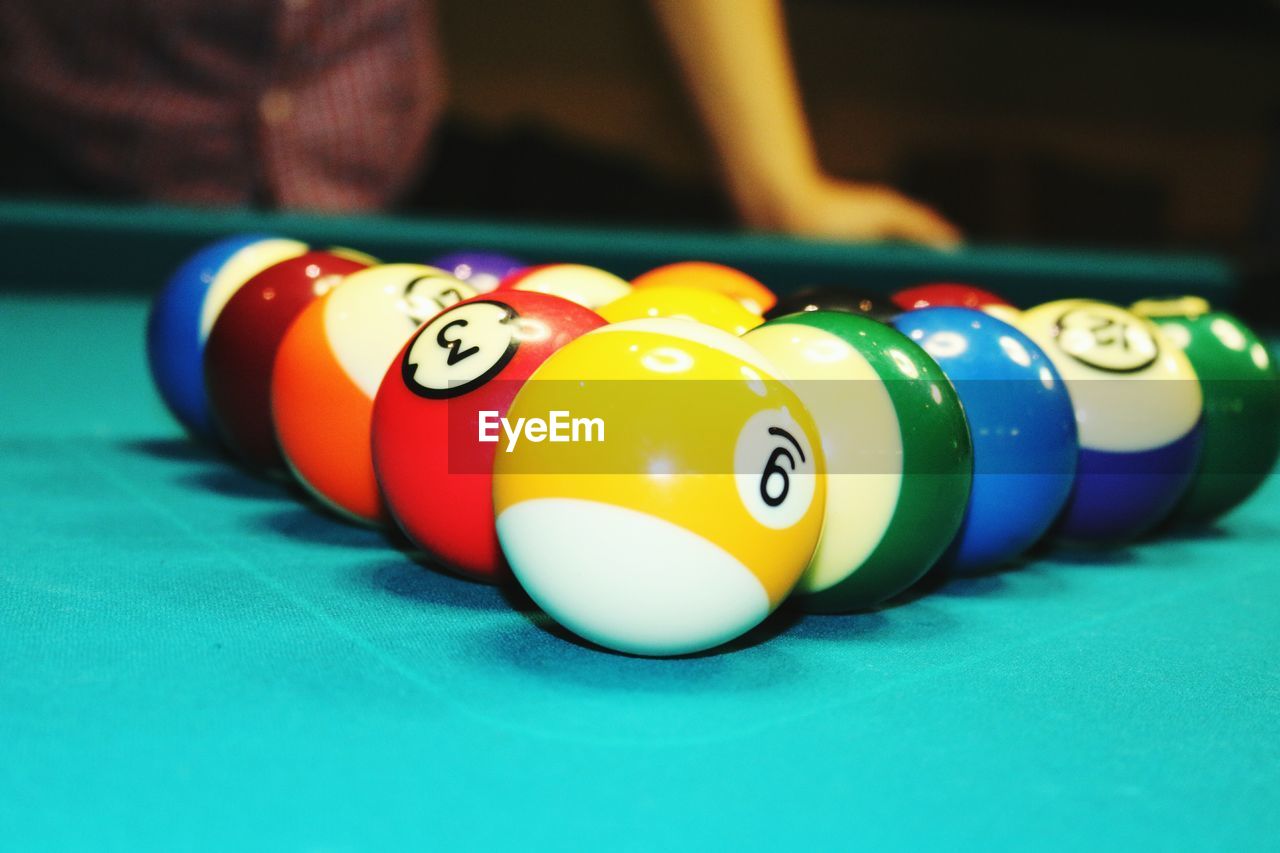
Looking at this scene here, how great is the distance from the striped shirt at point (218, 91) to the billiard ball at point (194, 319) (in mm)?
2583

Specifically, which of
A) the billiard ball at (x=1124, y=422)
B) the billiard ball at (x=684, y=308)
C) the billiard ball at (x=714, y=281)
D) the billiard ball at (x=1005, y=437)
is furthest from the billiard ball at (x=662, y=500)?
the billiard ball at (x=714, y=281)

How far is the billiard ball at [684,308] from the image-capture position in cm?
186

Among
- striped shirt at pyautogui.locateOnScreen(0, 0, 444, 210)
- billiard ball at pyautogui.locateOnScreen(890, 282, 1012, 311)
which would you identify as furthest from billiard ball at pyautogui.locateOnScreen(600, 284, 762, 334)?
striped shirt at pyautogui.locateOnScreen(0, 0, 444, 210)

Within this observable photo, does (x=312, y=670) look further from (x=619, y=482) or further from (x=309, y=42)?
(x=309, y=42)

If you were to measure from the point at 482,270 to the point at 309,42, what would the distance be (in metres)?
2.61

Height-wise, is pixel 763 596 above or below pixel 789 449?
below

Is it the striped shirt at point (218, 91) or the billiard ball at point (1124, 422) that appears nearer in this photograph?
the billiard ball at point (1124, 422)

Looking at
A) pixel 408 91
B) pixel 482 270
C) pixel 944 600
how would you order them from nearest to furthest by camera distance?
pixel 944 600 → pixel 482 270 → pixel 408 91

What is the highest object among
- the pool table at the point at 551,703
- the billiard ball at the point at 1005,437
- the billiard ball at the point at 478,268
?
the billiard ball at the point at 478,268

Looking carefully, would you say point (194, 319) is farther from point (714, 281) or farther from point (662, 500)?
point (662, 500)

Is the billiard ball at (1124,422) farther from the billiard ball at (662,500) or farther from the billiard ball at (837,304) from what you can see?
the billiard ball at (662,500)

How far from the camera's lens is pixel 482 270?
2.56 meters

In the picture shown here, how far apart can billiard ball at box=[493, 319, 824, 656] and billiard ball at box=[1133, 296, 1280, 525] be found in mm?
955

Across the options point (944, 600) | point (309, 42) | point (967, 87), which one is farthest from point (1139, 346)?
point (967, 87)
